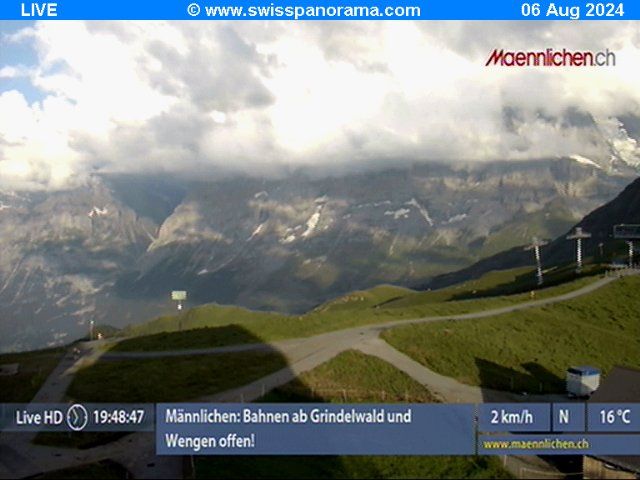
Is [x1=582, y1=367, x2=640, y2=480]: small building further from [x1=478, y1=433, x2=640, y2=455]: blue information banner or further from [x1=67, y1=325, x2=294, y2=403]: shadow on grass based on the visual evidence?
[x1=67, y1=325, x2=294, y2=403]: shadow on grass

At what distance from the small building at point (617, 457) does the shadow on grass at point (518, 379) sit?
15.8m

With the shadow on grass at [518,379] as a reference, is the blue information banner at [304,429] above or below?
below

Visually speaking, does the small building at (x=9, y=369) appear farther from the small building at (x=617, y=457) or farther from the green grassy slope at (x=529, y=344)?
the small building at (x=617, y=457)

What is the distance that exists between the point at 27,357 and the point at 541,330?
70.5 metres

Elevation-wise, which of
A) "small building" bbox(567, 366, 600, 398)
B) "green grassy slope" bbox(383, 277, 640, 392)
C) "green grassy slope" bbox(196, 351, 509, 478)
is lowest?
"green grassy slope" bbox(196, 351, 509, 478)

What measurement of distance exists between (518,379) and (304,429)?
44.3m

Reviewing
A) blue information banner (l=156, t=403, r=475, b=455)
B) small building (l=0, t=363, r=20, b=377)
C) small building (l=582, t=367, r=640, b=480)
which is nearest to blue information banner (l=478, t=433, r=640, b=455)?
blue information banner (l=156, t=403, r=475, b=455)

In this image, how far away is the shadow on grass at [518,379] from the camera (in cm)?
6438

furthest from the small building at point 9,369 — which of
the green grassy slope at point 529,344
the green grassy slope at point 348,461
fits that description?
the green grassy slope at point 529,344

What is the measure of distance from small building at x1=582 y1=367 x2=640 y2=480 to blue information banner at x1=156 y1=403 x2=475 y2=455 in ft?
46.5

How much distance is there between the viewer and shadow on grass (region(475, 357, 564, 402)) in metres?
64.4

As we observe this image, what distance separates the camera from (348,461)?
40062 mm

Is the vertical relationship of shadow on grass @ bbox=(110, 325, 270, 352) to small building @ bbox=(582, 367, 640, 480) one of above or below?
above

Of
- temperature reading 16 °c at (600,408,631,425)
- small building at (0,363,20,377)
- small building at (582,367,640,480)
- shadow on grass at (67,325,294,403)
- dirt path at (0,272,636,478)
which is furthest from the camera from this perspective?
small building at (0,363,20,377)
